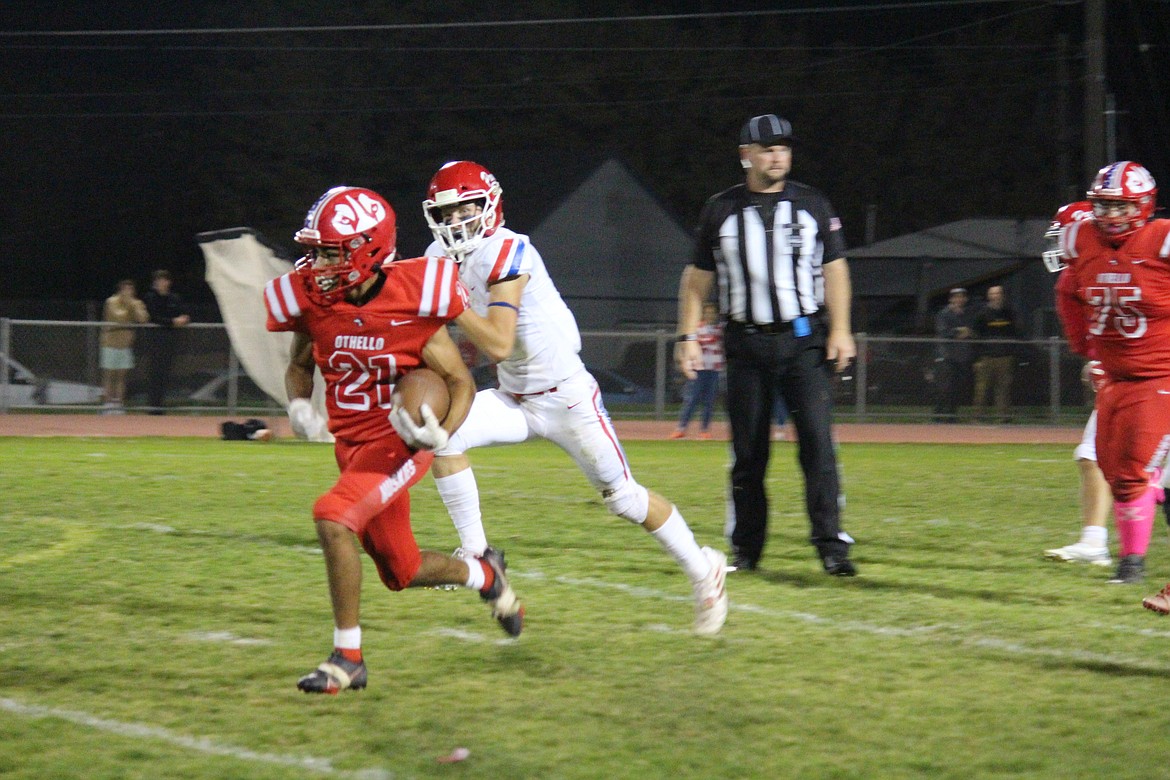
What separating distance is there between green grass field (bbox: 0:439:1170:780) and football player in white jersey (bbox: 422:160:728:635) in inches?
12.1

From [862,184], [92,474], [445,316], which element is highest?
[862,184]

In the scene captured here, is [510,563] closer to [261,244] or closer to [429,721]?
[429,721]

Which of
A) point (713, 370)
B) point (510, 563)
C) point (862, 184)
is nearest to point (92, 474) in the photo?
point (510, 563)

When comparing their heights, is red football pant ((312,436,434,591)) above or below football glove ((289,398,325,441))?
below

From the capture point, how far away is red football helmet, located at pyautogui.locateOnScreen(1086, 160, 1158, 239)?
590 centimetres

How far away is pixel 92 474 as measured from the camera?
1037 cm

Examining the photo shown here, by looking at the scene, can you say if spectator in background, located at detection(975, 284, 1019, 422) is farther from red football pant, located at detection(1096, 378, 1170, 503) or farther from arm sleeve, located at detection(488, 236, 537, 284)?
arm sleeve, located at detection(488, 236, 537, 284)

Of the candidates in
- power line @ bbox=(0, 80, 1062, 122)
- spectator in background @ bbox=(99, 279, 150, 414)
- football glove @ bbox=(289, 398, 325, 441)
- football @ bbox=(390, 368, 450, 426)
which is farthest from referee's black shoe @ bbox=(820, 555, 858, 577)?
power line @ bbox=(0, 80, 1062, 122)

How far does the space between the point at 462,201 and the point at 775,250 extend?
5.65ft

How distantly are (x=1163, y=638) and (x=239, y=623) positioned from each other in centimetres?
333

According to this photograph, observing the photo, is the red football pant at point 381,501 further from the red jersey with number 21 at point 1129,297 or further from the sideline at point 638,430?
the sideline at point 638,430

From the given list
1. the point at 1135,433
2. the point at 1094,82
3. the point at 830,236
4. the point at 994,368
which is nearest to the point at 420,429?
the point at 830,236

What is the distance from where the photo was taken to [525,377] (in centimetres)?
534

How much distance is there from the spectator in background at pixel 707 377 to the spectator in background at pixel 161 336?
6064 millimetres
